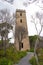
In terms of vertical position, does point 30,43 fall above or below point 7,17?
below

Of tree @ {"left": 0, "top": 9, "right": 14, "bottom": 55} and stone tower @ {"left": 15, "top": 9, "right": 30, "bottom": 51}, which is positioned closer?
tree @ {"left": 0, "top": 9, "right": 14, "bottom": 55}

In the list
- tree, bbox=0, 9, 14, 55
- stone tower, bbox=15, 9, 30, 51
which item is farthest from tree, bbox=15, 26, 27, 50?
tree, bbox=0, 9, 14, 55

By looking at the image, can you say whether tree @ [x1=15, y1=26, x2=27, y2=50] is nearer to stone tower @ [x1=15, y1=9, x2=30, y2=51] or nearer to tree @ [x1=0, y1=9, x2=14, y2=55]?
stone tower @ [x1=15, y1=9, x2=30, y2=51]

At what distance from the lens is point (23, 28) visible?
22.6m

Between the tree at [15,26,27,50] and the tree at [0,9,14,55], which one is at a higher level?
the tree at [0,9,14,55]

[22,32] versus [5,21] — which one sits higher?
[5,21]

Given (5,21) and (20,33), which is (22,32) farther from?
(5,21)

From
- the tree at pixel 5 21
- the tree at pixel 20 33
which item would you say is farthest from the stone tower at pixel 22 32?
the tree at pixel 5 21

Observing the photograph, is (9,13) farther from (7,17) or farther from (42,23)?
(42,23)

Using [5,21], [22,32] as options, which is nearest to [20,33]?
[22,32]

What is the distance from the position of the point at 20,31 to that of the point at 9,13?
591 cm

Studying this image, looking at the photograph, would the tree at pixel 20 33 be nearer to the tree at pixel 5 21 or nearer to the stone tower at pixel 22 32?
the stone tower at pixel 22 32

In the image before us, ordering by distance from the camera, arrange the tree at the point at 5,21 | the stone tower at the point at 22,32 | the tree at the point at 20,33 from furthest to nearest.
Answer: the stone tower at the point at 22,32
the tree at the point at 20,33
the tree at the point at 5,21

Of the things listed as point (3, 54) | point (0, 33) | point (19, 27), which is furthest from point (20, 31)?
point (3, 54)
